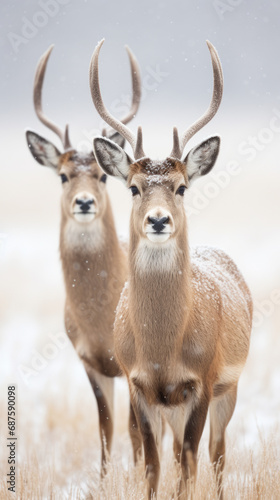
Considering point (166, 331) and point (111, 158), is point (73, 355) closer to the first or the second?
point (111, 158)

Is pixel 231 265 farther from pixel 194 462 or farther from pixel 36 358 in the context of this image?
pixel 36 358

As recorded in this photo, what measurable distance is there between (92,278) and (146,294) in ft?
5.76

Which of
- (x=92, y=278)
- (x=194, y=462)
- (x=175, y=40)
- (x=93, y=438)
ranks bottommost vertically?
(x=93, y=438)

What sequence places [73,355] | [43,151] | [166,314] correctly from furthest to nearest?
[73,355] < [43,151] < [166,314]

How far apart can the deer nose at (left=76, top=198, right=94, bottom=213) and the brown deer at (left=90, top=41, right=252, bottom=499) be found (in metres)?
1.15

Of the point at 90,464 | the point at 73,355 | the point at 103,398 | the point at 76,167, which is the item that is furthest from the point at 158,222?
the point at 73,355

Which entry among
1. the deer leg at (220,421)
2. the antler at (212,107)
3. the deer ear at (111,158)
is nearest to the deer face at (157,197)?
the deer ear at (111,158)

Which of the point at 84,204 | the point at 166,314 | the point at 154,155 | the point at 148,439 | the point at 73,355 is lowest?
the point at 73,355

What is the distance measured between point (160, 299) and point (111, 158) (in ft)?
3.72

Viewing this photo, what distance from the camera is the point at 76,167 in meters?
6.79

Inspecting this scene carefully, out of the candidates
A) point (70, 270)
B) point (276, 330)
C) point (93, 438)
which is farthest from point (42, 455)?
point (276, 330)

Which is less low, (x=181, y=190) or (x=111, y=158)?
(x=111, y=158)

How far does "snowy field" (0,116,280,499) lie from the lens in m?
6.70

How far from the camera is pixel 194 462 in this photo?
4.92 m
